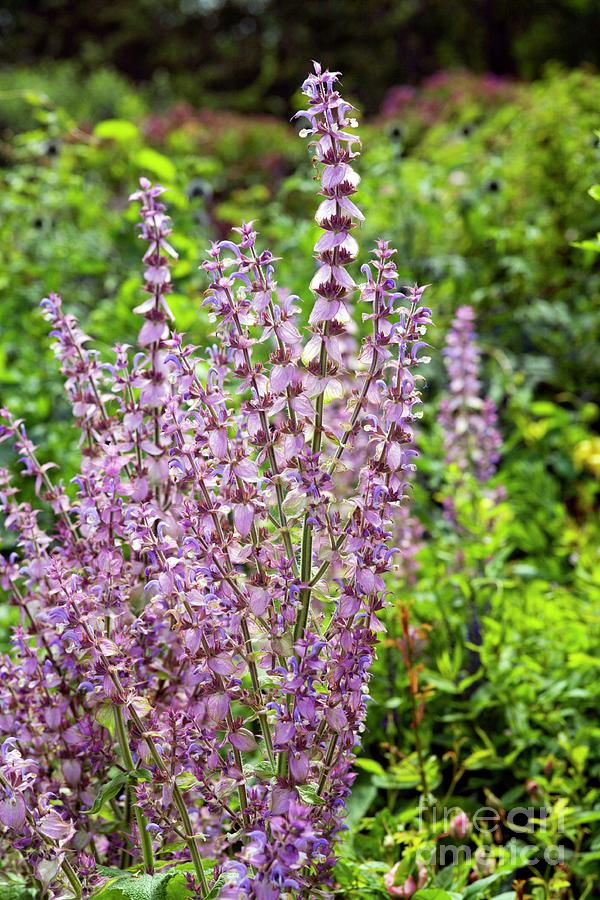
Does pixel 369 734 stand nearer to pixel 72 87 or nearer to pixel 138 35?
pixel 72 87

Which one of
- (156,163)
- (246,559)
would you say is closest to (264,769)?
(246,559)

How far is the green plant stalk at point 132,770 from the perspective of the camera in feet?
4.78

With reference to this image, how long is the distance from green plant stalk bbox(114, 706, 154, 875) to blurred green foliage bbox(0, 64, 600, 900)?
0.44 meters

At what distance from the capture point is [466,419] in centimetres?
298

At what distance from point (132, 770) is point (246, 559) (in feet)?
1.32

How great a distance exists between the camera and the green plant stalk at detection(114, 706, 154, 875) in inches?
57.3

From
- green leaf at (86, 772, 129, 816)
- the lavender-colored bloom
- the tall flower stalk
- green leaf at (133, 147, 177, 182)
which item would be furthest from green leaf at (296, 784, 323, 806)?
green leaf at (133, 147, 177, 182)

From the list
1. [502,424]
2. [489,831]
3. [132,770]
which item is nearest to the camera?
[132,770]

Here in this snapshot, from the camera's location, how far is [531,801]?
7.19ft

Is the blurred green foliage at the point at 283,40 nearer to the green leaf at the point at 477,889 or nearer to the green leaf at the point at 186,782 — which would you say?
the green leaf at the point at 477,889

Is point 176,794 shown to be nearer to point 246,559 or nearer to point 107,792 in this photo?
point 107,792

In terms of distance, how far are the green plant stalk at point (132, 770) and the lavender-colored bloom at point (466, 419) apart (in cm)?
170

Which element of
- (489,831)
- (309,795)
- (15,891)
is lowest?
(489,831)

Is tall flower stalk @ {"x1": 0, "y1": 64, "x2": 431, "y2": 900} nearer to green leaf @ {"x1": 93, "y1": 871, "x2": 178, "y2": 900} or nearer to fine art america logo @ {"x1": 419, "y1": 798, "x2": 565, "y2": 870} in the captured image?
green leaf @ {"x1": 93, "y1": 871, "x2": 178, "y2": 900}
